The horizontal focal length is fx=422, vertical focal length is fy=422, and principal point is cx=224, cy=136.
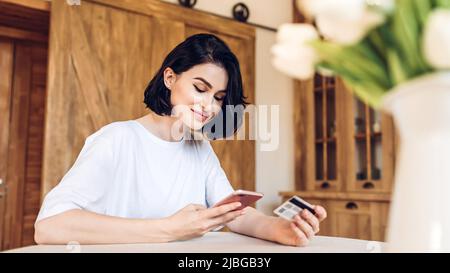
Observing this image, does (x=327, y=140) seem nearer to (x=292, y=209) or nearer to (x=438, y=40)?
(x=292, y=209)

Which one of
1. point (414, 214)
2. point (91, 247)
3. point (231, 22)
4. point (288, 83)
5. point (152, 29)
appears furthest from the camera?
point (288, 83)

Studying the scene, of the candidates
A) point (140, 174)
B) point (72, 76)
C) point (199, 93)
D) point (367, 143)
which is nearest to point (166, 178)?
point (140, 174)

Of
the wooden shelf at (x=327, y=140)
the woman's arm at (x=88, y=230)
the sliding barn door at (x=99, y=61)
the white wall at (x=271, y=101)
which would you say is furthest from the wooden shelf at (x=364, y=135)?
the woman's arm at (x=88, y=230)

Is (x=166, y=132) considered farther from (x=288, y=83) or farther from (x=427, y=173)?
(x=288, y=83)

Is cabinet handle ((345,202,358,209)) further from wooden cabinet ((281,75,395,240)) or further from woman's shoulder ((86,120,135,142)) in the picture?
woman's shoulder ((86,120,135,142))

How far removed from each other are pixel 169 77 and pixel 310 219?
797 millimetres

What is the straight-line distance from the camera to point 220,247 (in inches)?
39.6

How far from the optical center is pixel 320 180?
3.34m

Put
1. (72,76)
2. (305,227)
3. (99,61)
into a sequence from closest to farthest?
(305,227), (72,76), (99,61)

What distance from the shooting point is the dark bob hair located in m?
1.53

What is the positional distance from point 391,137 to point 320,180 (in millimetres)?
706

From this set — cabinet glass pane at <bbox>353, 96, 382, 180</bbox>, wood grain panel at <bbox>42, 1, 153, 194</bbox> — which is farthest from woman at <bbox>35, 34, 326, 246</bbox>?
cabinet glass pane at <bbox>353, 96, 382, 180</bbox>

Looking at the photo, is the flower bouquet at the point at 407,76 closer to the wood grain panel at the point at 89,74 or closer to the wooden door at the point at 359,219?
the wood grain panel at the point at 89,74
